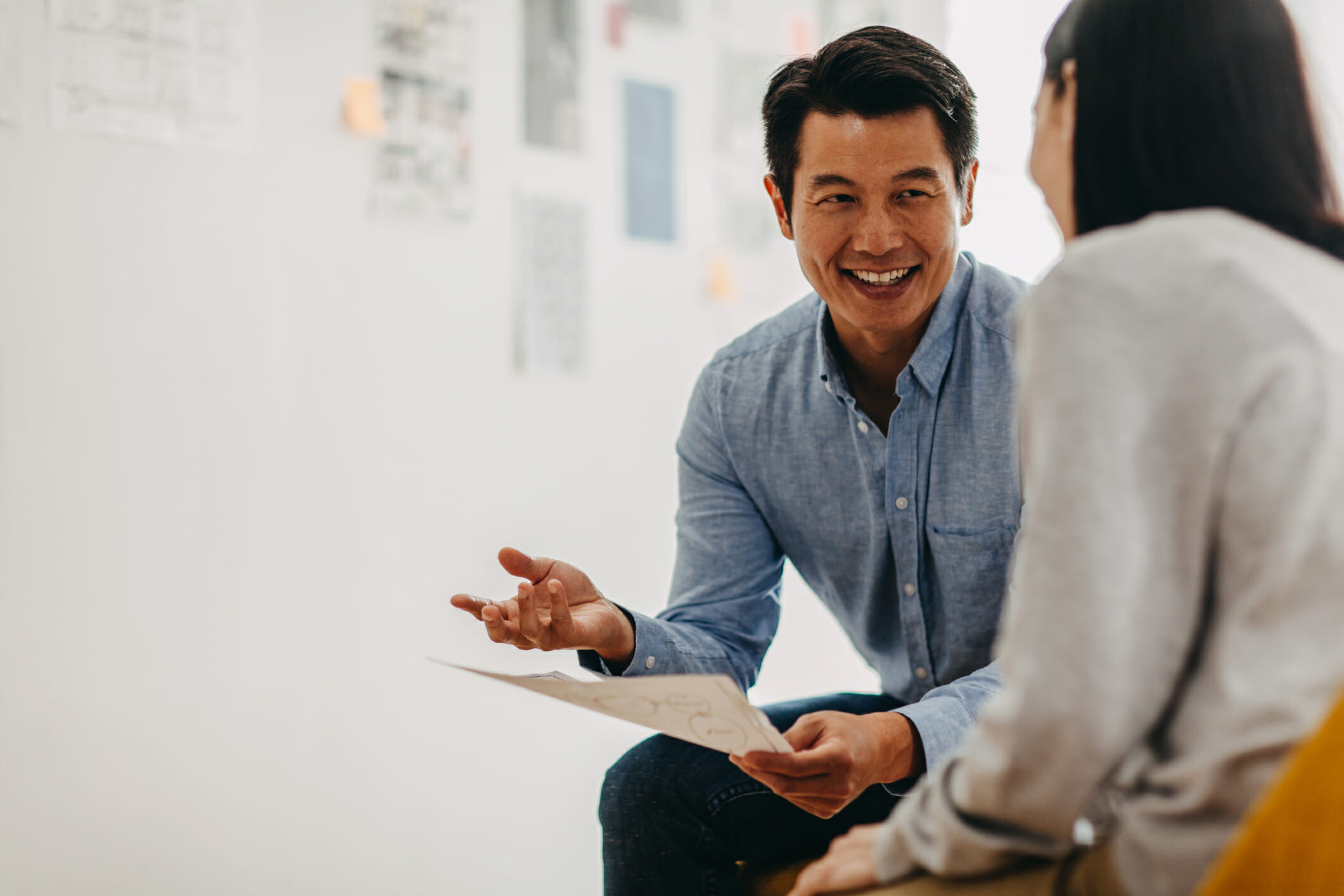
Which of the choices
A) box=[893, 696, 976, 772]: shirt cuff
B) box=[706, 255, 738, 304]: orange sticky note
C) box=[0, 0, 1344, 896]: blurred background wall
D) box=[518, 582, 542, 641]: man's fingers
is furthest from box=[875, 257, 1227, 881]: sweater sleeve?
box=[706, 255, 738, 304]: orange sticky note

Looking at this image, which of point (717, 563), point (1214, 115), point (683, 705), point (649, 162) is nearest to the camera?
point (1214, 115)

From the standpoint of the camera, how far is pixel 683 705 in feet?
2.45

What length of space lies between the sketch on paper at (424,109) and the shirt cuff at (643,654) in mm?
864

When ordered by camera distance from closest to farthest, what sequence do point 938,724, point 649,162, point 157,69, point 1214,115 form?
point 1214,115 → point 938,724 → point 157,69 → point 649,162

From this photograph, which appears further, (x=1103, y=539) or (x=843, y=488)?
(x=843, y=488)

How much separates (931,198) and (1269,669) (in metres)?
0.78

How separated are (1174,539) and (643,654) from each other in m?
0.71

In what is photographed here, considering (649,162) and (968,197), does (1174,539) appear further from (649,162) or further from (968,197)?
(649,162)

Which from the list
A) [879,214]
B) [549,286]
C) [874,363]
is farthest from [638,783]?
[549,286]

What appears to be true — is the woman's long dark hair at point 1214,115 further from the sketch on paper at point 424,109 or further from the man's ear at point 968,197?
the sketch on paper at point 424,109

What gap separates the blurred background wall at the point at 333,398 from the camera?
139 cm

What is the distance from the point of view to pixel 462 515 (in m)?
1.76

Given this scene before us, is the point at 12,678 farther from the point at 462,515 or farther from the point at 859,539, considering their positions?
the point at 859,539

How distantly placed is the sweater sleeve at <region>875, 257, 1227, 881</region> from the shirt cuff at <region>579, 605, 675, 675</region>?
0.64 meters
